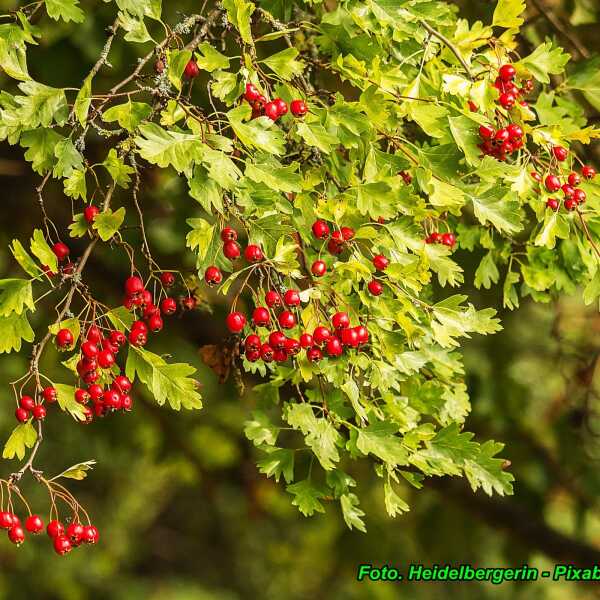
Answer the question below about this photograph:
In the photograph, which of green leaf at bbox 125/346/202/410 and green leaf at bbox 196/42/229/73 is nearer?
green leaf at bbox 196/42/229/73

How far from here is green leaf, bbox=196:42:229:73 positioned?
3.54ft

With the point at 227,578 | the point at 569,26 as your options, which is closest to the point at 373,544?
the point at 227,578

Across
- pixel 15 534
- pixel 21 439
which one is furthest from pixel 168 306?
pixel 15 534

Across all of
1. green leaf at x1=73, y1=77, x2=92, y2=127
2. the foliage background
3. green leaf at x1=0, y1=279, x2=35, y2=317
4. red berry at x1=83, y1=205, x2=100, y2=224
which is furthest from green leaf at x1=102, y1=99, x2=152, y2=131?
the foliage background

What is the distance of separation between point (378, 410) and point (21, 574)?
10.4ft

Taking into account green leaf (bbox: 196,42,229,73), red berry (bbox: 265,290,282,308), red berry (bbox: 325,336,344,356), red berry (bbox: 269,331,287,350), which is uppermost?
green leaf (bbox: 196,42,229,73)

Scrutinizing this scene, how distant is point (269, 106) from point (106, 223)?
250 mm

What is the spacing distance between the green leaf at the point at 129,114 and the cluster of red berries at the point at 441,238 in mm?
419

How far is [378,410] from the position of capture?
3.94 ft

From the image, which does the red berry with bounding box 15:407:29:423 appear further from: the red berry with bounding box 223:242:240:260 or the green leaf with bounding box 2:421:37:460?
the red berry with bounding box 223:242:240:260

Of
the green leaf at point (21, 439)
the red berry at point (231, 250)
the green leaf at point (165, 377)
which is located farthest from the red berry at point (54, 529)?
the red berry at point (231, 250)

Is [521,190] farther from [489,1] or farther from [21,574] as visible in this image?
[21,574]

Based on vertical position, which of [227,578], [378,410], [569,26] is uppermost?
[569,26]

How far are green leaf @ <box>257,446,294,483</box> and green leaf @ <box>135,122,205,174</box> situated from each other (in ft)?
1.60
